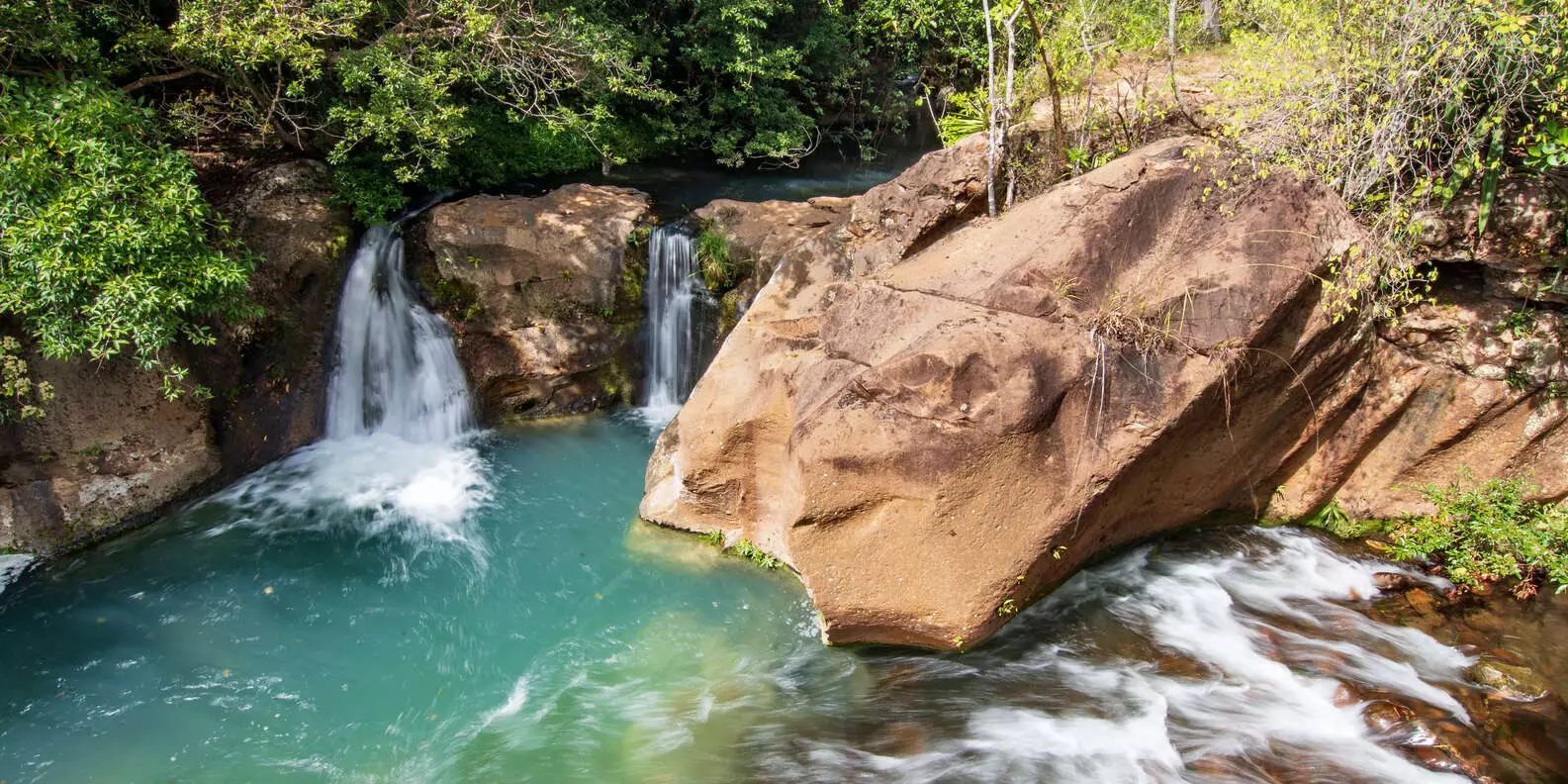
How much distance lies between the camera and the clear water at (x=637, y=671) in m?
5.39

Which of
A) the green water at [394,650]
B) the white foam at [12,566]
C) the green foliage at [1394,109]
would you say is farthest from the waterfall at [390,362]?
the green foliage at [1394,109]

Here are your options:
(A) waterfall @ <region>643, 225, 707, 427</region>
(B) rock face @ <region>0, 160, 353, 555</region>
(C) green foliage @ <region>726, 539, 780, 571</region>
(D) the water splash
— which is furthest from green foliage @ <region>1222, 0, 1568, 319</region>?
(B) rock face @ <region>0, 160, 353, 555</region>

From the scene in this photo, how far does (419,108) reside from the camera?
30.7 ft

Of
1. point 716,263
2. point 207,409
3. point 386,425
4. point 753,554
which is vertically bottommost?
point 753,554

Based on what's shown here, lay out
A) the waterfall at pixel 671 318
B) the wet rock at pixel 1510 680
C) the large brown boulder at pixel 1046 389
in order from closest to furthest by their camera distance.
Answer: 1. the wet rock at pixel 1510 680
2. the large brown boulder at pixel 1046 389
3. the waterfall at pixel 671 318

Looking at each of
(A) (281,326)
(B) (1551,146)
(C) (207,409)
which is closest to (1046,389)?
(B) (1551,146)

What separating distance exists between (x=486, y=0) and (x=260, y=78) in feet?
8.57

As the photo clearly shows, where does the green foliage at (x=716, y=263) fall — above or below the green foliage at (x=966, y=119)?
below

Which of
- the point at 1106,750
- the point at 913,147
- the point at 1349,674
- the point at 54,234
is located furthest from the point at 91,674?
the point at 913,147

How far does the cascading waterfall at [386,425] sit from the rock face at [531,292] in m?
0.32

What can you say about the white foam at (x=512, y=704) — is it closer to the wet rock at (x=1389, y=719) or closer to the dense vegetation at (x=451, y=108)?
the dense vegetation at (x=451, y=108)

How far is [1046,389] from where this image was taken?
5801mm

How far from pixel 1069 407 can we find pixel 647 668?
359cm

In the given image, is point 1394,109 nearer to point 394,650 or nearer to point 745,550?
point 745,550
